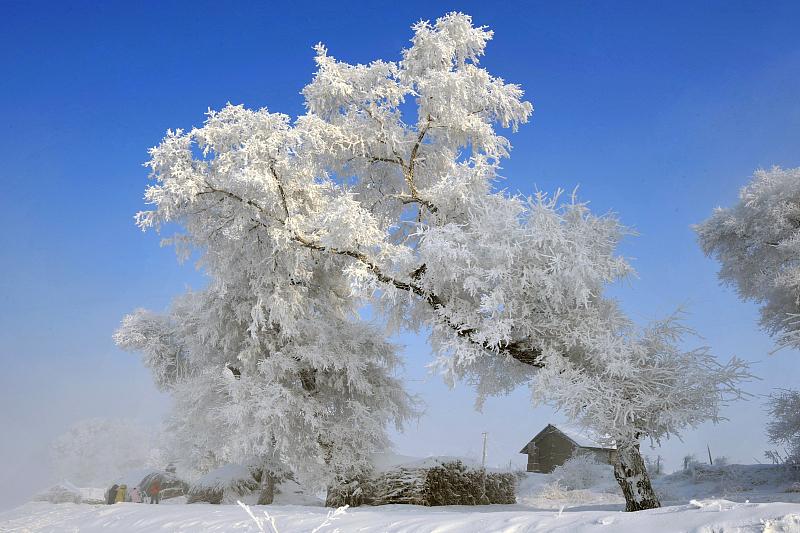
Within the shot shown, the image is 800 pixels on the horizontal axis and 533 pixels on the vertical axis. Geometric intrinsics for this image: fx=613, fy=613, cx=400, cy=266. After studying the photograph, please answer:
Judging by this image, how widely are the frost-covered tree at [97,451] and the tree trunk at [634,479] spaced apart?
2003 inches

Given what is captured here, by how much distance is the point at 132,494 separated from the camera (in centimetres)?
2920

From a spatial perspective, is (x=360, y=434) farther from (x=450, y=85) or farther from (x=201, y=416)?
(x=450, y=85)

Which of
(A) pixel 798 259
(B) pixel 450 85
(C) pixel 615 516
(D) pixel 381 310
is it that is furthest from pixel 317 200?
(A) pixel 798 259

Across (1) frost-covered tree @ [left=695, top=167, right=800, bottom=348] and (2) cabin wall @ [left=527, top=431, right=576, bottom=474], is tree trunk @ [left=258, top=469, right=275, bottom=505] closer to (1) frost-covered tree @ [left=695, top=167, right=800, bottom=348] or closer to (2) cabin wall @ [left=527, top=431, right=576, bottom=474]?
(1) frost-covered tree @ [left=695, top=167, right=800, bottom=348]

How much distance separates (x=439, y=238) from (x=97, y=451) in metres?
55.3

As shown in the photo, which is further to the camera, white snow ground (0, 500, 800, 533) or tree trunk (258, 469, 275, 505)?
tree trunk (258, 469, 275, 505)

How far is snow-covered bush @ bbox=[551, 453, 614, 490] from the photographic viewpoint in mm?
28075

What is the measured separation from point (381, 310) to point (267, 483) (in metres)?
9.61

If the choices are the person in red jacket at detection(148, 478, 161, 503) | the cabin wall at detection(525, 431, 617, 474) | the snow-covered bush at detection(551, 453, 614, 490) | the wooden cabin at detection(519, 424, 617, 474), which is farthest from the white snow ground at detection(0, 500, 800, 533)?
the cabin wall at detection(525, 431, 617, 474)

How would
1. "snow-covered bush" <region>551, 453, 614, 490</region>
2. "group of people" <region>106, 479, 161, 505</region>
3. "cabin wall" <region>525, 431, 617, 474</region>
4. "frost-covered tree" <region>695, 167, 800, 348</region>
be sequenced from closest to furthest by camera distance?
"frost-covered tree" <region>695, 167, 800, 348</region>, "group of people" <region>106, 479, 161, 505</region>, "snow-covered bush" <region>551, 453, 614, 490</region>, "cabin wall" <region>525, 431, 617, 474</region>

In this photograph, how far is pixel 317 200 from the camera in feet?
55.7

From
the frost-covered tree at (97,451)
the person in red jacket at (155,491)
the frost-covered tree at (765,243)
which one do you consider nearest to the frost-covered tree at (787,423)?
the frost-covered tree at (765,243)

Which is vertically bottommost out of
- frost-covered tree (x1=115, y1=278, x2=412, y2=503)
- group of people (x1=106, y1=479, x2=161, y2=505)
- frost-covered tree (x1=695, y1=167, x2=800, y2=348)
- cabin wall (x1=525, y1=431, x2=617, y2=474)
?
group of people (x1=106, y1=479, x2=161, y2=505)

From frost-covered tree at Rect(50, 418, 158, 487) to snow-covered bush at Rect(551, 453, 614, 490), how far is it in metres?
40.4
